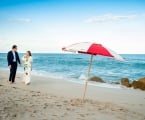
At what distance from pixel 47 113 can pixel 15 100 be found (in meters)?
1.64

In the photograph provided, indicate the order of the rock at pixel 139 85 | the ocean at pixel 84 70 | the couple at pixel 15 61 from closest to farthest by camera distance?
the couple at pixel 15 61 → the rock at pixel 139 85 → the ocean at pixel 84 70

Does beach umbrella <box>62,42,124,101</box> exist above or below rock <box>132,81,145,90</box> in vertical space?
above

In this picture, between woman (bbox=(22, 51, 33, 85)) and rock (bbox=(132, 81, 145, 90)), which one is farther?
rock (bbox=(132, 81, 145, 90))

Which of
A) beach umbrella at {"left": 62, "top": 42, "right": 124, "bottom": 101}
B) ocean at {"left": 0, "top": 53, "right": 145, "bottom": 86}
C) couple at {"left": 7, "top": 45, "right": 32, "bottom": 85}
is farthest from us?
ocean at {"left": 0, "top": 53, "right": 145, "bottom": 86}

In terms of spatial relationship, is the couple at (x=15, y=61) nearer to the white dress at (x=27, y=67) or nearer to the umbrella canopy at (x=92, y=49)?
the white dress at (x=27, y=67)

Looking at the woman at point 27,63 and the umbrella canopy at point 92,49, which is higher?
the umbrella canopy at point 92,49

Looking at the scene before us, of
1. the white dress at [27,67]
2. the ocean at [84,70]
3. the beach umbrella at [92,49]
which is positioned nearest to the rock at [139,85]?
the ocean at [84,70]

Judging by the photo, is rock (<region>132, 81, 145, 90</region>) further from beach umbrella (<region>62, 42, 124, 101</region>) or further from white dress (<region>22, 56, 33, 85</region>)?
beach umbrella (<region>62, 42, 124, 101</region>)

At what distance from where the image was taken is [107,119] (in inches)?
267

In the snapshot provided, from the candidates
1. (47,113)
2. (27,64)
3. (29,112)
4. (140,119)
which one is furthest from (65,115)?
(27,64)

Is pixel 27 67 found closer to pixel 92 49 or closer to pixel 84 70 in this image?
pixel 92 49

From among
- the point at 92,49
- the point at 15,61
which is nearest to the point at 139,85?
the point at 15,61

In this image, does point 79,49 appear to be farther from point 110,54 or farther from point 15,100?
point 15,100

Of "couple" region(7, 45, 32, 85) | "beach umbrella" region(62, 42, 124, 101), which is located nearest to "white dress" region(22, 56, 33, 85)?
"couple" region(7, 45, 32, 85)
